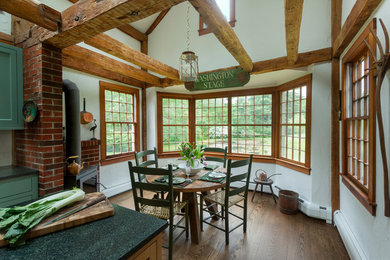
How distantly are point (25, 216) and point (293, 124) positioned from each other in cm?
365

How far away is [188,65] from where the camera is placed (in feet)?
7.83

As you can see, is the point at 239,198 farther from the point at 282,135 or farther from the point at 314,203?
the point at 282,135

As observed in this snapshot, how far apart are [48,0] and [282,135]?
4.53 m

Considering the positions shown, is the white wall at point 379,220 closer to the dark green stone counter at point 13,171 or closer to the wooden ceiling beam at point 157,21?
the dark green stone counter at point 13,171

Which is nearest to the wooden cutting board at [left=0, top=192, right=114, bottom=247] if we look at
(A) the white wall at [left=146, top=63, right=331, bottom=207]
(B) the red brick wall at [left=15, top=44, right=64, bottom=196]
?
(B) the red brick wall at [left=15, top=44, right=64, bottom=196]

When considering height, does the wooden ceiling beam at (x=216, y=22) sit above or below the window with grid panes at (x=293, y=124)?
above

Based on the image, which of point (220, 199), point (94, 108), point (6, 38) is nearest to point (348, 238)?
point (220, 199)

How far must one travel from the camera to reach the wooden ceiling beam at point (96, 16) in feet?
4.53

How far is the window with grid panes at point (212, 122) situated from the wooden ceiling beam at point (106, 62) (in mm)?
A: 1267

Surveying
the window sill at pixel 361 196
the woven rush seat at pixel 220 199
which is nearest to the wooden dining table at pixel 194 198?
the woven rush seat at pixel 220 199

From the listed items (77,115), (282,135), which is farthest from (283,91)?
(77,115)

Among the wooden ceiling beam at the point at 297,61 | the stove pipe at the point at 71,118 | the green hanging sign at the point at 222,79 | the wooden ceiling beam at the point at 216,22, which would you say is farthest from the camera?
the green hanging sign at the point at 222,79

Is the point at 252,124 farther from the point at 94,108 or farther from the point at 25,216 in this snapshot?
the point at 25,216

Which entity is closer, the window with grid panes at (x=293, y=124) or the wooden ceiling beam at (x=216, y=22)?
the wooden ceiling beam at (x=216, y=22)
